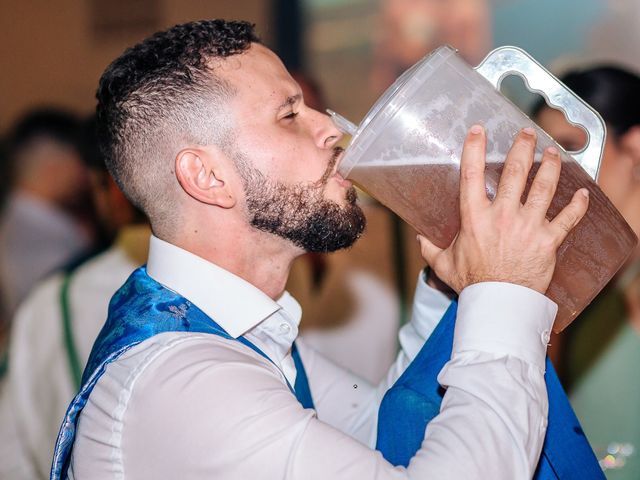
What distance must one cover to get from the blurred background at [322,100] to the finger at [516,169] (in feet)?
3.55

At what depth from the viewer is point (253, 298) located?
117 centimetres

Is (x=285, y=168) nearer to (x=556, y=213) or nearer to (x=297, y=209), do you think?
(x=297, y=209)

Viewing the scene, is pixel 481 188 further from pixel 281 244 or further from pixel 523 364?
pixel 281 244

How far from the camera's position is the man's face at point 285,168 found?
46.1 inches

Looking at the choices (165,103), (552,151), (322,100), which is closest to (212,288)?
(165,103)

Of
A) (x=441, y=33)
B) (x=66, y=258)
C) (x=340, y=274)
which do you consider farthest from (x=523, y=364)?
(x=66, y=258)

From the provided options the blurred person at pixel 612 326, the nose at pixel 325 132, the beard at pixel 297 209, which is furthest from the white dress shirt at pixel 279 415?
the blurred person at pixel 612 326

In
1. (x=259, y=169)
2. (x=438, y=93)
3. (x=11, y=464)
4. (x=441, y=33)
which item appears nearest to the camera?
(x=438, y=93)

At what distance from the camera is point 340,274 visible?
2.61 metres

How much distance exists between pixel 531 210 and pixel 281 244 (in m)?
0.41

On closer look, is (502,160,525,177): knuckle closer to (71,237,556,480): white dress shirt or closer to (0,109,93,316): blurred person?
(71,237,556,480): white dress shirt

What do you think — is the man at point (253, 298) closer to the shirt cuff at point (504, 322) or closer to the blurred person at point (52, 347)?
the shirt cuff at point (504, 322)

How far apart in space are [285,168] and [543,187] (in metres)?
0.38

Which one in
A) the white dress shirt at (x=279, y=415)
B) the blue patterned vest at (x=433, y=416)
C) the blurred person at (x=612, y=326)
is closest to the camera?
the white dress shirt at (x=279, y=415)
